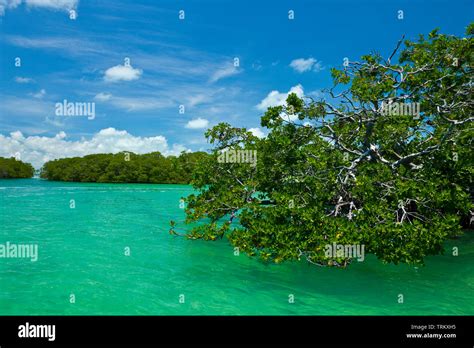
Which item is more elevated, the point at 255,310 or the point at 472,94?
the point at 472,94

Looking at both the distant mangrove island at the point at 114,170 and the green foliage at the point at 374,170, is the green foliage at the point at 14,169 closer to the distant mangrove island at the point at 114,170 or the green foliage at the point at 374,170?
the distant mangrove island at the point at 114,170

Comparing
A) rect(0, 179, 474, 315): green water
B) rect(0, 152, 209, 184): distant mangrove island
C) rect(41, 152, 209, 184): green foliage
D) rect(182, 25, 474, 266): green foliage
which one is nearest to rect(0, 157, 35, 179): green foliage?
rect(0, 152, 209, 184): distant mangrove island

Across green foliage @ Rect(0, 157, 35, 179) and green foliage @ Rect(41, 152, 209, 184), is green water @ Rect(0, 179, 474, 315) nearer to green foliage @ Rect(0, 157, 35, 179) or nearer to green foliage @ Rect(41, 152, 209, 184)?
green foliage @ Rect(41, 152, 209, 184)

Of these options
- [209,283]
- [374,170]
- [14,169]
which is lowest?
[209,283]

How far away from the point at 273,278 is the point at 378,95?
6008 mm

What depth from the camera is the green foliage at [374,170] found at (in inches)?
401

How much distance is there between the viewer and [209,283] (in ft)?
32.7

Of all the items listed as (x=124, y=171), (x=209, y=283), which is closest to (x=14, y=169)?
(x=124, y=171)

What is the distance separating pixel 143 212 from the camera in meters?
26.3

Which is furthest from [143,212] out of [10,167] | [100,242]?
[10,167]

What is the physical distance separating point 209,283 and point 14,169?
4138 inches

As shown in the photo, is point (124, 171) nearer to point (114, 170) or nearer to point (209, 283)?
point (114, 170)

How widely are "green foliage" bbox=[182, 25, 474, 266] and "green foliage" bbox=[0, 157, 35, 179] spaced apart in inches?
3934
